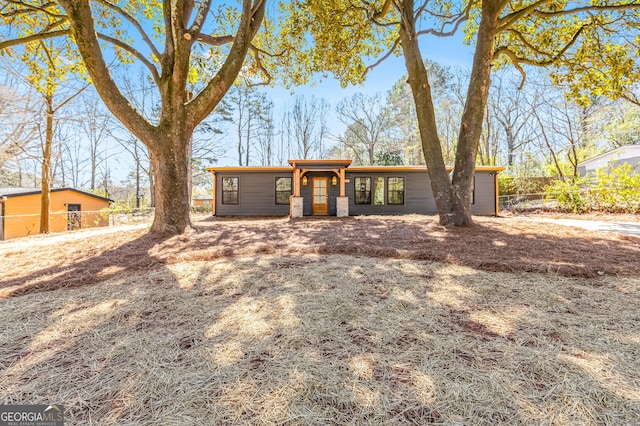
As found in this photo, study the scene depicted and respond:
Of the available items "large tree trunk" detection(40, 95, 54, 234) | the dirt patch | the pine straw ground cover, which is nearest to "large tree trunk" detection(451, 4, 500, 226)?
the dirt patch

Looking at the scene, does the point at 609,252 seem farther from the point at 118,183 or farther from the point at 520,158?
the point at 118,183

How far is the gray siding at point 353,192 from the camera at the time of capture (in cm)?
1235

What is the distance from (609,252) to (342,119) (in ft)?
71.6

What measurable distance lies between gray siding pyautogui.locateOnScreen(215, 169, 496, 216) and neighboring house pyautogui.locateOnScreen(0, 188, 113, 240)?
18.7 ft

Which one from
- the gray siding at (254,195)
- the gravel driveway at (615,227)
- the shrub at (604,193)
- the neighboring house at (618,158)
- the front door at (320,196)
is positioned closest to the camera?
the gravel driveway at (615,227)

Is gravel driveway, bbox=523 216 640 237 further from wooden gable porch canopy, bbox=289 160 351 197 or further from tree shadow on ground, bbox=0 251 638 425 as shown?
wooden gable porch canopy, bbox=289 160 351 197

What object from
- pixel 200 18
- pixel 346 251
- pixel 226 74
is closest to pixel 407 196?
pixel 346 251

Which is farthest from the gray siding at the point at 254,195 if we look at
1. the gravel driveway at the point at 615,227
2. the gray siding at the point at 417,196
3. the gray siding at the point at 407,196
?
Answer: the gravel driveway at the point at 615,227

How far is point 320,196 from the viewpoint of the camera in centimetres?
1216

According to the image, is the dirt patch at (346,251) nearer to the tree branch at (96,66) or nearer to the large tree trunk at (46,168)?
the tree branch at (96,66)

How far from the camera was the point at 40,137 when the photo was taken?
919cm

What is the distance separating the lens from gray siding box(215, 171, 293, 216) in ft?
40.8

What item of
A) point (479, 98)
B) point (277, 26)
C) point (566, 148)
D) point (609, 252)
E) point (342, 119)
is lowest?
point (609, 252)

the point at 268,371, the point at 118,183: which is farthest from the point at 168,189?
the point at 118,183
